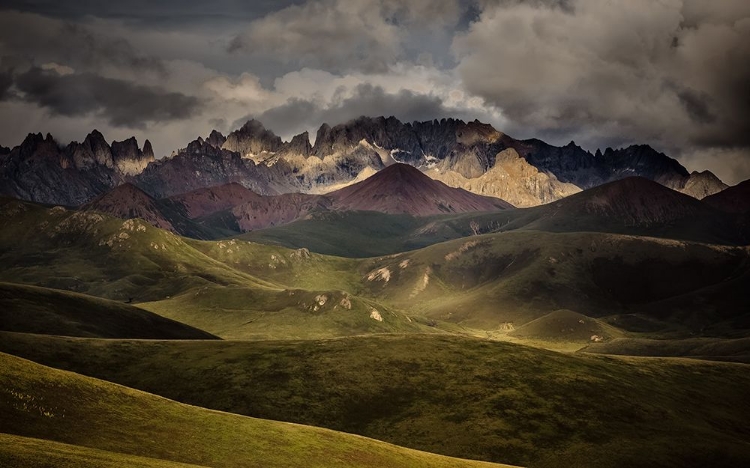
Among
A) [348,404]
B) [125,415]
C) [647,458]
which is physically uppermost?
[125,415]

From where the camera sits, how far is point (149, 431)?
85500 millimetres

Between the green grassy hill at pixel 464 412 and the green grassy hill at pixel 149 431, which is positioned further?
the green grassy hill at pixel 464 412

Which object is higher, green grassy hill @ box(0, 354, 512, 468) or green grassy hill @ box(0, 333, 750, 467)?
green grassy hill @ box(0, 354, 512, 468)

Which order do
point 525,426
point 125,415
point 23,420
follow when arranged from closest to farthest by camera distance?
point 23,420 < point 125,415 < point 525,426

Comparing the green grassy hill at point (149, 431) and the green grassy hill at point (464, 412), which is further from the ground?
the green grassy hill at point (149, 431)

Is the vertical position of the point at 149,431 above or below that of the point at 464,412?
above

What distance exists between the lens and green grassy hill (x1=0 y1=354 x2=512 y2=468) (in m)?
75.6

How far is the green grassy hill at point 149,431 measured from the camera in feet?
248

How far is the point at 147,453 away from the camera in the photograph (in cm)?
7750

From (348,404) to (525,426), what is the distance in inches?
1843

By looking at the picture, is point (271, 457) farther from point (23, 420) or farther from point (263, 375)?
point (263, 375)

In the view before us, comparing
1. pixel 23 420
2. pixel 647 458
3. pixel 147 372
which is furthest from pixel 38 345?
pixel 647 458

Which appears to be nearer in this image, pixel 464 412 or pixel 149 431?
pixel 149 431

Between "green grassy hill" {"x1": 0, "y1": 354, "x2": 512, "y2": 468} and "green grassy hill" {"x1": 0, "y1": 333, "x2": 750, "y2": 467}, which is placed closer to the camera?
"green grassy hill" {"x1": 0, "y1": 354, "x2": 512, "y2": 468}
